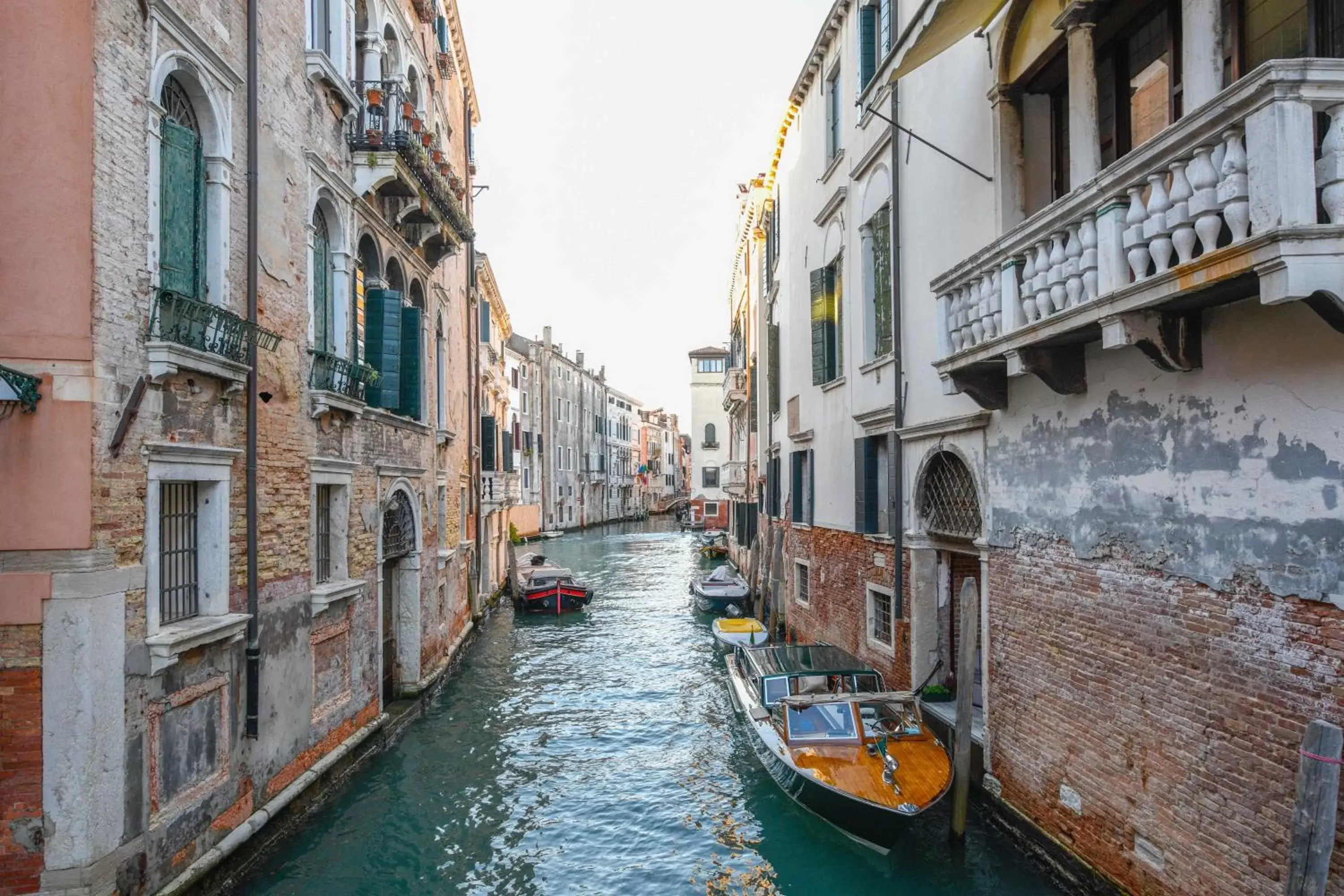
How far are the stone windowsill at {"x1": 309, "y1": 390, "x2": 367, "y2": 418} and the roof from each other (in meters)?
5.67

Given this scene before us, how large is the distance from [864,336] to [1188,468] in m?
6.40

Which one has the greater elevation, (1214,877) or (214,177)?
(214,177)

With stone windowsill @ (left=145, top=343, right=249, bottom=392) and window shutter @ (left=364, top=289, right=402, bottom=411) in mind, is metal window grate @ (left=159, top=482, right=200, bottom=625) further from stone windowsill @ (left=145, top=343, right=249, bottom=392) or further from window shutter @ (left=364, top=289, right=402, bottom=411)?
window shutter @ (left=364, top=289, right=402, bottom=411)

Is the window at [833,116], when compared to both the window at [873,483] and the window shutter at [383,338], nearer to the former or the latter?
the window at [873,483]

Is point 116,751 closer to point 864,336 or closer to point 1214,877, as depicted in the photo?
point 1214,877

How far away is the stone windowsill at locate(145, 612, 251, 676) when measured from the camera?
19.1 ft

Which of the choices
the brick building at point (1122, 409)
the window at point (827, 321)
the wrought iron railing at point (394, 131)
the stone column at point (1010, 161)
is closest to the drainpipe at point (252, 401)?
the wrought iron railing at point (394, 131)

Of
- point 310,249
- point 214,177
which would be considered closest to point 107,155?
point 214,177

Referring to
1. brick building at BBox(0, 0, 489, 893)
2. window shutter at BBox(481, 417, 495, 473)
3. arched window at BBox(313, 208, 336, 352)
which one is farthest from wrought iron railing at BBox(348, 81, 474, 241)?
window shutter at BBox(481, 417, 495, 473)

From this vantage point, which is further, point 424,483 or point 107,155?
point 424,483

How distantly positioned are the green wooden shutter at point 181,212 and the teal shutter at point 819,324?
29.4 feet

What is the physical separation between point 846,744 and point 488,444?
562 inches

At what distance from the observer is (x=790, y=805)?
9.12 metres

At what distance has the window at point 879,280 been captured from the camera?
35.3 feet
